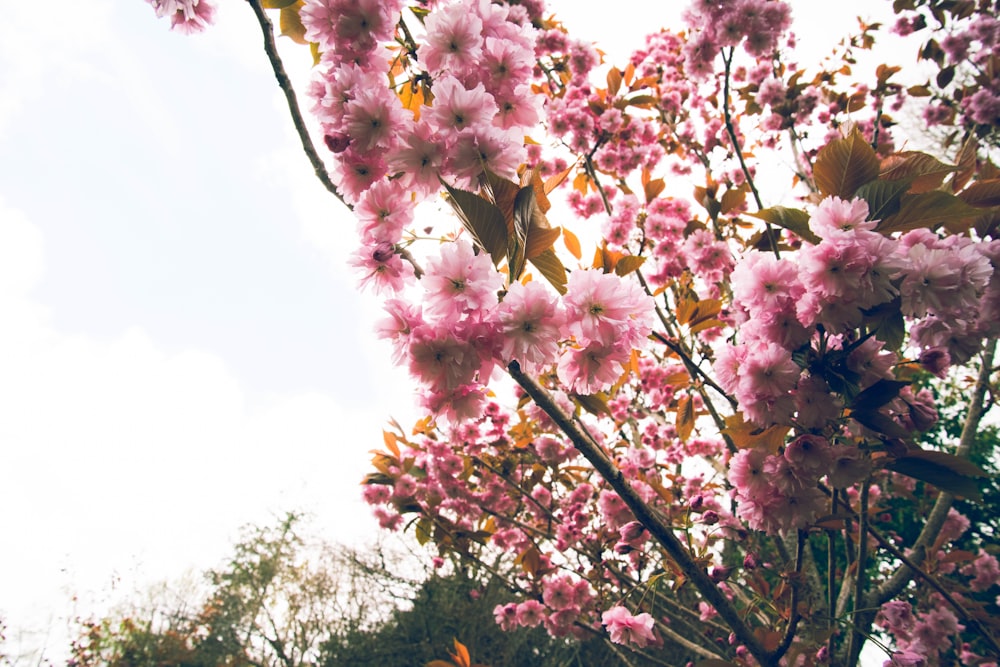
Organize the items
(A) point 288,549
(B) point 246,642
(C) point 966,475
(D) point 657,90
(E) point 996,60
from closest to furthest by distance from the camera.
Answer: (C) point 966,475 → (E) point 996,60 → (D) point 657,90 → (B) point 246,642 → (A) point 288,549

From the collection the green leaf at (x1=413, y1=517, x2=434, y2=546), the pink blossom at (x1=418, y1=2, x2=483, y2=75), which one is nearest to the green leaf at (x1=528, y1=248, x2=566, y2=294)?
the pink blossom at (x1=418, y1=2, x2=483, y2=75)

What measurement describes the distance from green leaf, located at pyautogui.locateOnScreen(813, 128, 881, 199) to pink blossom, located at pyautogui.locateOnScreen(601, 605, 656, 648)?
1966mm

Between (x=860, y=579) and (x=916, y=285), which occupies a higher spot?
(x=916, y=285)

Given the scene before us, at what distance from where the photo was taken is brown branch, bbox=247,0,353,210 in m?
1.19

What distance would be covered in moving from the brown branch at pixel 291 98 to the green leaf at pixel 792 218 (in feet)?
3.51

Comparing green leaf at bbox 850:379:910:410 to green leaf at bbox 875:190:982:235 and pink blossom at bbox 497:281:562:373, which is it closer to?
green leaf at bbox 875:190:982:235

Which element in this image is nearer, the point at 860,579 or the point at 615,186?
the point at 860,579

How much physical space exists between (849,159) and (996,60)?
12.9ft

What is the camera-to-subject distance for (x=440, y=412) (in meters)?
1.12

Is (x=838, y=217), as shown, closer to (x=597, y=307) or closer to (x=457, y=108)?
(x=597, y=307)

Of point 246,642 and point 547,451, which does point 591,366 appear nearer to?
point 547,451

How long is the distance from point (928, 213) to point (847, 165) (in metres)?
0.21

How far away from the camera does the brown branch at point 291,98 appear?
3.91ft

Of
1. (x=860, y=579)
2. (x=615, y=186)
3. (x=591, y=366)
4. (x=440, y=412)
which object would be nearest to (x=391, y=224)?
(x=440, y=412)
